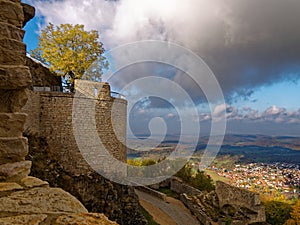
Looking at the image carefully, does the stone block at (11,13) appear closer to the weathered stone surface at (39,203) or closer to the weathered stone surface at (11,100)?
the weathered stone surface at (11,100)

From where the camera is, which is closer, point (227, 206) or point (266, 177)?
point (227, 206)

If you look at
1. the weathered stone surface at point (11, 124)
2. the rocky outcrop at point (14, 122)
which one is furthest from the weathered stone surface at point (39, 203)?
the weathered stone surface at point (11, 124)

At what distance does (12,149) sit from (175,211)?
1857 cm

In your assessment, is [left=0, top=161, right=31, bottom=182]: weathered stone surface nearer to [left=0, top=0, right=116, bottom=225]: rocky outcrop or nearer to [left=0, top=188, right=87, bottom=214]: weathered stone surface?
[left=0, top=0, right=116, bottom=225]: rocky outcrop

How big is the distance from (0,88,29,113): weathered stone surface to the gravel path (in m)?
15.6

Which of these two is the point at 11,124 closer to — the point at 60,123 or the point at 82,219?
the point at 82,219

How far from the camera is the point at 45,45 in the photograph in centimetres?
1433

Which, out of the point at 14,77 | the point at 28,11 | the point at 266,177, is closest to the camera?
the point at 14,77

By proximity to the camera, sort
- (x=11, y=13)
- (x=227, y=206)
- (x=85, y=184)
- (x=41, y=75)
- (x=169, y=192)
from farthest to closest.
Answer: (x=169, y=192) < (x=227, y=206) < (x=41, y=75) < (x=85, y=184) < (x=11, y=13)

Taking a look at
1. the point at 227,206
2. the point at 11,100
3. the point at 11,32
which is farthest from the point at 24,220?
the point at 227,206

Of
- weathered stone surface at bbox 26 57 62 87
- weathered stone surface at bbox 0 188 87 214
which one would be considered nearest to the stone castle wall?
weathered stone surface at bbox 26 57 62 87

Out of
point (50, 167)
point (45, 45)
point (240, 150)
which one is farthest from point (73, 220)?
point (240, 150)

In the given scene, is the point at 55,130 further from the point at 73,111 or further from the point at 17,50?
the point at 17,50

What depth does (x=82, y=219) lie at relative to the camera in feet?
7.20
